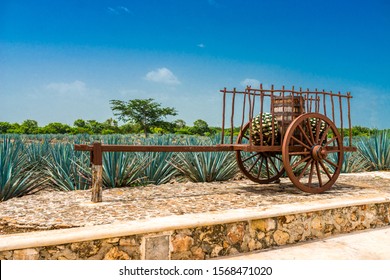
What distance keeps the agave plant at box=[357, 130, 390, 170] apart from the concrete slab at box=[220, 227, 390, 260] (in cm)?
604

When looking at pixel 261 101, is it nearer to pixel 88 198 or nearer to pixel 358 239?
pixel 358 239

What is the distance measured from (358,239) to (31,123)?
5278cm

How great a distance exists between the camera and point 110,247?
355cm

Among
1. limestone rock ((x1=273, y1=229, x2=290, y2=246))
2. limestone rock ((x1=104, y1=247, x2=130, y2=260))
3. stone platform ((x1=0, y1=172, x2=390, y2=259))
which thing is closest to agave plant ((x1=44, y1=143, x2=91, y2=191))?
stone platform ((x1=0, y1=172, x2=390, y2=259))

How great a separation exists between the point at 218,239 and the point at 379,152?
25.7ft

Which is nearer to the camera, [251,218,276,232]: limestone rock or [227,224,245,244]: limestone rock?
[227,224,245,244]: limestone rock

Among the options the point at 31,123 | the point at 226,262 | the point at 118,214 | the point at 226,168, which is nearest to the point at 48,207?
the point at 118,214

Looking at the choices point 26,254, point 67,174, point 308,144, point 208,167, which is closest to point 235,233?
point 26,254

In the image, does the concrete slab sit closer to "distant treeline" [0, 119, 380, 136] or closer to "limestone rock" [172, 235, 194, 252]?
"limestone rock" [172, 235, 194, 252]

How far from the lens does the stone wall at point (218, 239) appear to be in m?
3.42

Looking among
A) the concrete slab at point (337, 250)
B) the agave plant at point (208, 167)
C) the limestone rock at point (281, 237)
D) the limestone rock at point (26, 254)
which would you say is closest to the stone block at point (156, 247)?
the concrete slab at point (337, 250)

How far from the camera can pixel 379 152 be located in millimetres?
10438

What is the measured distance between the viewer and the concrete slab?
161 inches

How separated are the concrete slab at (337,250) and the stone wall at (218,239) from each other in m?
0.11
